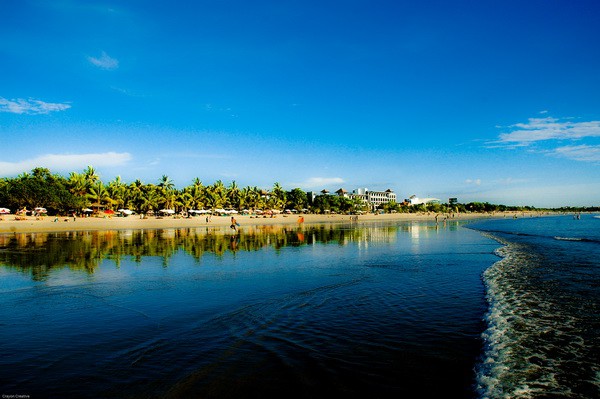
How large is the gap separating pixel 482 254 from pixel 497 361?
732 inches

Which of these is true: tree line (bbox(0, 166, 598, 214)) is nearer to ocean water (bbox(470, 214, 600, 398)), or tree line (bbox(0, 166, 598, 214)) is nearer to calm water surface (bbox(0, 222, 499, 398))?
calm water surface (bbox(0, 222, 499, 398))

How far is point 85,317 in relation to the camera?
29.0 ft

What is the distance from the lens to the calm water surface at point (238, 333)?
554cm

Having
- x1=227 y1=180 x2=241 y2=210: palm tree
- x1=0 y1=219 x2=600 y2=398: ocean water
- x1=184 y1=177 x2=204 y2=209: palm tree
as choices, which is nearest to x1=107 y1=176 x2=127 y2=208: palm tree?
x1=184 y1=177 x2=204 y2=209: palm tree

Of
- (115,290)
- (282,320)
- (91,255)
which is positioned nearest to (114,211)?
(91,255)

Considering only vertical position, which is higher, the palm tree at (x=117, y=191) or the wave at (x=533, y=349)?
the palm tree at (x=117, y=191)

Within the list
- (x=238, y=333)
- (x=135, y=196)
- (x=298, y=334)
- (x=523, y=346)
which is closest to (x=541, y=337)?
(x=523, y=346)

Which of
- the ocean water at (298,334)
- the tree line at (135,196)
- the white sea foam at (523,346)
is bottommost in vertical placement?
the white sea foam at (523,346)

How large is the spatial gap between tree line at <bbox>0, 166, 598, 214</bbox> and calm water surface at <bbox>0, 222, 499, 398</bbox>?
6585cm

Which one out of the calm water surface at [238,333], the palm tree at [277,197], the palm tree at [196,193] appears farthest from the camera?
the palm tree at [277,197]

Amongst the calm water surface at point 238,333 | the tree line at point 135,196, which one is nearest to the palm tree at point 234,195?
the tree line at point 135,196

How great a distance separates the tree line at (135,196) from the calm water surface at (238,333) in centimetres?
6585

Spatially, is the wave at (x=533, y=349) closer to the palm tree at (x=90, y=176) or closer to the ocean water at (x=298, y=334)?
the ocean water at (x=298, y=334)

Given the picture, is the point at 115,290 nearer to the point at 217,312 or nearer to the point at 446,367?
the point at 217,312
